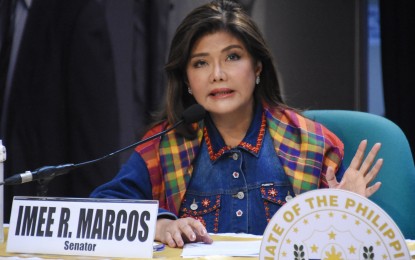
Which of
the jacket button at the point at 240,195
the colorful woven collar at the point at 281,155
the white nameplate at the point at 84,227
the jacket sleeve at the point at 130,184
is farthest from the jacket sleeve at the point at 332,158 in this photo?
the white nameplate at the point at 84,227

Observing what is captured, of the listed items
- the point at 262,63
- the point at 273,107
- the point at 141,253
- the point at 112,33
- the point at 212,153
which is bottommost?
the point at 141,253

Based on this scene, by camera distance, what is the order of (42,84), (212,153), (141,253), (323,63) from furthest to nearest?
(323,63) → (42,84) → (212,153) → (141,253)

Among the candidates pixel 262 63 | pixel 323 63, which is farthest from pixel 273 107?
pixel 323 63

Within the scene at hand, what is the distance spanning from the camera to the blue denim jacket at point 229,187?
5.97 feet

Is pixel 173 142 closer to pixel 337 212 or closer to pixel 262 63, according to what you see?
pixel 262 63

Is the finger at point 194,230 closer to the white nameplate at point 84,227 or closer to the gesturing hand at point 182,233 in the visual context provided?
the gesturing hand at point 182,233

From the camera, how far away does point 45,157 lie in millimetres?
2926

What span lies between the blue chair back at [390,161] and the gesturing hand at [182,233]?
2.15 feet

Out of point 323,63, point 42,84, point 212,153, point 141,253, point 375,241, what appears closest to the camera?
point 375,241

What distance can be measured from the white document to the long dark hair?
1.88ft

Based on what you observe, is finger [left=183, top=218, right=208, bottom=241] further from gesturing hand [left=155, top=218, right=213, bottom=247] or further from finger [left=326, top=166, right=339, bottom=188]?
finger [left=326, top=166, right=339, bottom=188]

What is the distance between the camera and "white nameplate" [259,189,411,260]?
3.33 ft

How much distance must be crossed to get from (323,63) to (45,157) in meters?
1.53

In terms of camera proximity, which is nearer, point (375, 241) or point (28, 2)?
point (375, 241)
